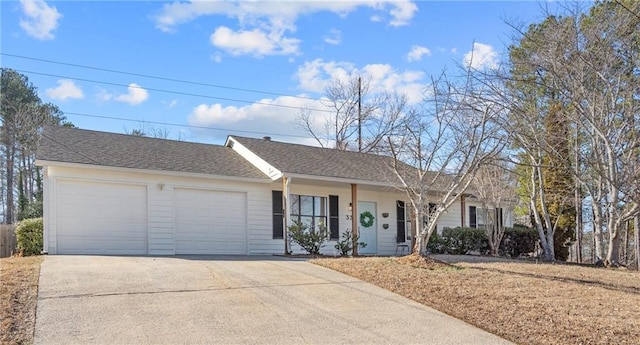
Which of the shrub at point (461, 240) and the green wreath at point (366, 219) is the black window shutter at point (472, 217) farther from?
the green wreath at point (366, 219)

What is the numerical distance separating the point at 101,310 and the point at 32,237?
7392 mm

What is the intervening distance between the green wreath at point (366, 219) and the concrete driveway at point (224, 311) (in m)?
8.24

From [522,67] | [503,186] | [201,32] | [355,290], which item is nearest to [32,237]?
[201,32]

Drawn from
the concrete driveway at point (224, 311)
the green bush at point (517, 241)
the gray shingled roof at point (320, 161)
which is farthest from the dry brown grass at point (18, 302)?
the green bush at point (517, 241)

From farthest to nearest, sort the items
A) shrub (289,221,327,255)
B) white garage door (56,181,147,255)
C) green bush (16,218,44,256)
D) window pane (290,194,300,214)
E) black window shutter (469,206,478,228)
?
black window shutter (469,206,478,228), window pane (290,194,300,214), shrub (289,221,327,255), white garage door (56,181,147,255), green bush (16,218,44,256)

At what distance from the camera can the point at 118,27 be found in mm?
14047

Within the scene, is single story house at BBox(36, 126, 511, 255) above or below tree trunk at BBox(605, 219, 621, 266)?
above

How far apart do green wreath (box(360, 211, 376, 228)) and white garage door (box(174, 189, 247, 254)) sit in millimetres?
4509

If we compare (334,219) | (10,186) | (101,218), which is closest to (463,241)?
(334,219)

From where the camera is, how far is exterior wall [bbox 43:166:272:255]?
12.3 metres

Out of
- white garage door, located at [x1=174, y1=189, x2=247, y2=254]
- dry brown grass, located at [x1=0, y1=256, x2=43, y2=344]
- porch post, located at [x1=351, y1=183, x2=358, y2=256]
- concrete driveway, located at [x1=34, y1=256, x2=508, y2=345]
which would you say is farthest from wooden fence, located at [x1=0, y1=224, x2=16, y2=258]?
porch post, located at [x1=351, y1=183, x2=358, y2=256]

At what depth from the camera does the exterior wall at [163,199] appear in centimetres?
1234

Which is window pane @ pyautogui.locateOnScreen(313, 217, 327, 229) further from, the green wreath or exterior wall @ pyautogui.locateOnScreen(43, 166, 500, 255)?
the green wreath

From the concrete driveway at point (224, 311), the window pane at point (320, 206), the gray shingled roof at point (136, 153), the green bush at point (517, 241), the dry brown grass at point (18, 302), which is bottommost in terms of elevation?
the green bush at point (517, 241)
